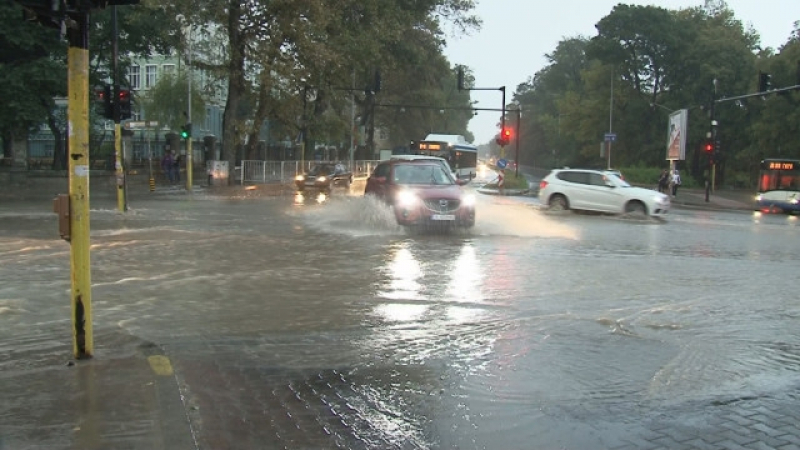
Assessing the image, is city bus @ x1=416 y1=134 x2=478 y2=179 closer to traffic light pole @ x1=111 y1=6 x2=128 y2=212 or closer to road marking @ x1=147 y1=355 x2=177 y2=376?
traffic light pole @ x1=111 y1=6 x2=128 y2=212

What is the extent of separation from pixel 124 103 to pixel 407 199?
31.0 ft

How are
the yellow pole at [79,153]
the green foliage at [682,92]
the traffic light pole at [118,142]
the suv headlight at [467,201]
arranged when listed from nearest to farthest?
the yellow pole at [79,153] < the suv headlight at [467,201] < the traffic light pole at [118,142] < the green foliage at [682,92]

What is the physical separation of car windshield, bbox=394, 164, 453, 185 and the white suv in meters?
7.90

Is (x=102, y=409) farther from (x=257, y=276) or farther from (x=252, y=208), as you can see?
(x=252, y=208)

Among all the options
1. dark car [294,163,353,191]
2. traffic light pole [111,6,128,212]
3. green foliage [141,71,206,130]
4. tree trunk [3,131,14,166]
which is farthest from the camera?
green foliage [141,71,206,130]

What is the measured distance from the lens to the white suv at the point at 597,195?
2281 cm

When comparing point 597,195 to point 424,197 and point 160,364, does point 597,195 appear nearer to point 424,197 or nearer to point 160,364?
point 424,197

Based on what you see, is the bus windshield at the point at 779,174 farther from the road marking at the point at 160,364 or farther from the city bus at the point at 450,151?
the road marking at the point at 160,364

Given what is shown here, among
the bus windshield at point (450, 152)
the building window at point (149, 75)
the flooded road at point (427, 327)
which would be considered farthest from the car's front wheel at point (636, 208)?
the building window at point (149, 75)

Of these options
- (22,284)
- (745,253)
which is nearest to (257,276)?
(22,284)

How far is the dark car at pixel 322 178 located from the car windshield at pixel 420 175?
836 inches

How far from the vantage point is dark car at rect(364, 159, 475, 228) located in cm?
1598

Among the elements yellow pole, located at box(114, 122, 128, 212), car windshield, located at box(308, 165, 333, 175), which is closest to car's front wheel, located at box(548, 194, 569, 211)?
yellow pole, located at box(114, 122, 128, 212)

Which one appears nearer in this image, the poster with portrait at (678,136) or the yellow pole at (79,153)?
the yellow pole at (79,153)
